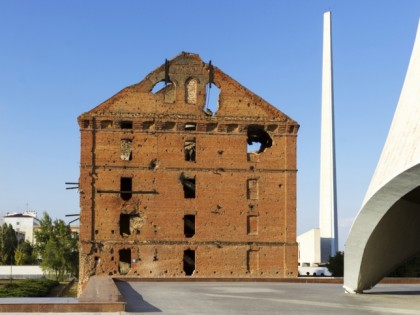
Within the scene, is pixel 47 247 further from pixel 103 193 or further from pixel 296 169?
pixel 296 169

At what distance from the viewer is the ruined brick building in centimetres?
3581

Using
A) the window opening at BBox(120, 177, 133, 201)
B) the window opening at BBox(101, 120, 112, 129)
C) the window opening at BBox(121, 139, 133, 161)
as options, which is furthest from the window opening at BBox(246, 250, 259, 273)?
the window opening at BBox(101, 120, 112, 129)

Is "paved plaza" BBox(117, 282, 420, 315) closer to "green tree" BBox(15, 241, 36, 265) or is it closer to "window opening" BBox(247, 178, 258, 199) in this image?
"window opening" BBox(247, 178, 258, 199)

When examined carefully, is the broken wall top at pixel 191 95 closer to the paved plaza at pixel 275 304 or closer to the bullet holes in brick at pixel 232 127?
the bullet holes in brick at pixel 232 127

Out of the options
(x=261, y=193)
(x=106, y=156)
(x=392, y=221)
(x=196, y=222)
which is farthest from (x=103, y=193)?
(x=392, y=221)

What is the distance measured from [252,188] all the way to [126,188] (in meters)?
Result: 6.65

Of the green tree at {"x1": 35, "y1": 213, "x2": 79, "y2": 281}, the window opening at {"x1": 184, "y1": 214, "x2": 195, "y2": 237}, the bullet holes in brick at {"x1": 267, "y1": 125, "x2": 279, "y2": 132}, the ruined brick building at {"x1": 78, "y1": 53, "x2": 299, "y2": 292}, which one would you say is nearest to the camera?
the ruined brick building at {"x1": 78, "y1": 53, "x2": 299, "y2": 292}

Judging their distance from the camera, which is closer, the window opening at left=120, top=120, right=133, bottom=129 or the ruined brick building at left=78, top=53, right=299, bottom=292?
the ruined brick building at left=78, top=53, right=299, bottom=292

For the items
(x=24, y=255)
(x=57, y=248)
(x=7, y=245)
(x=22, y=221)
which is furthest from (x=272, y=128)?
(x=22, y=221)

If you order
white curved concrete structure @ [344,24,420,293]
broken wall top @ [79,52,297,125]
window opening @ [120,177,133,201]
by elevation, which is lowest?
white curved concrete structure @ [344,24,420,293]

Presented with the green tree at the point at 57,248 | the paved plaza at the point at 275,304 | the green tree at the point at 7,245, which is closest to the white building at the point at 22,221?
the green tree at the point at 7,245

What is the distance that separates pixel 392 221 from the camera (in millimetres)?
18500

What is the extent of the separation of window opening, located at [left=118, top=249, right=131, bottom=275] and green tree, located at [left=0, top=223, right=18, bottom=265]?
40164mm

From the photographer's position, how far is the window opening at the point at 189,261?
36.2m
